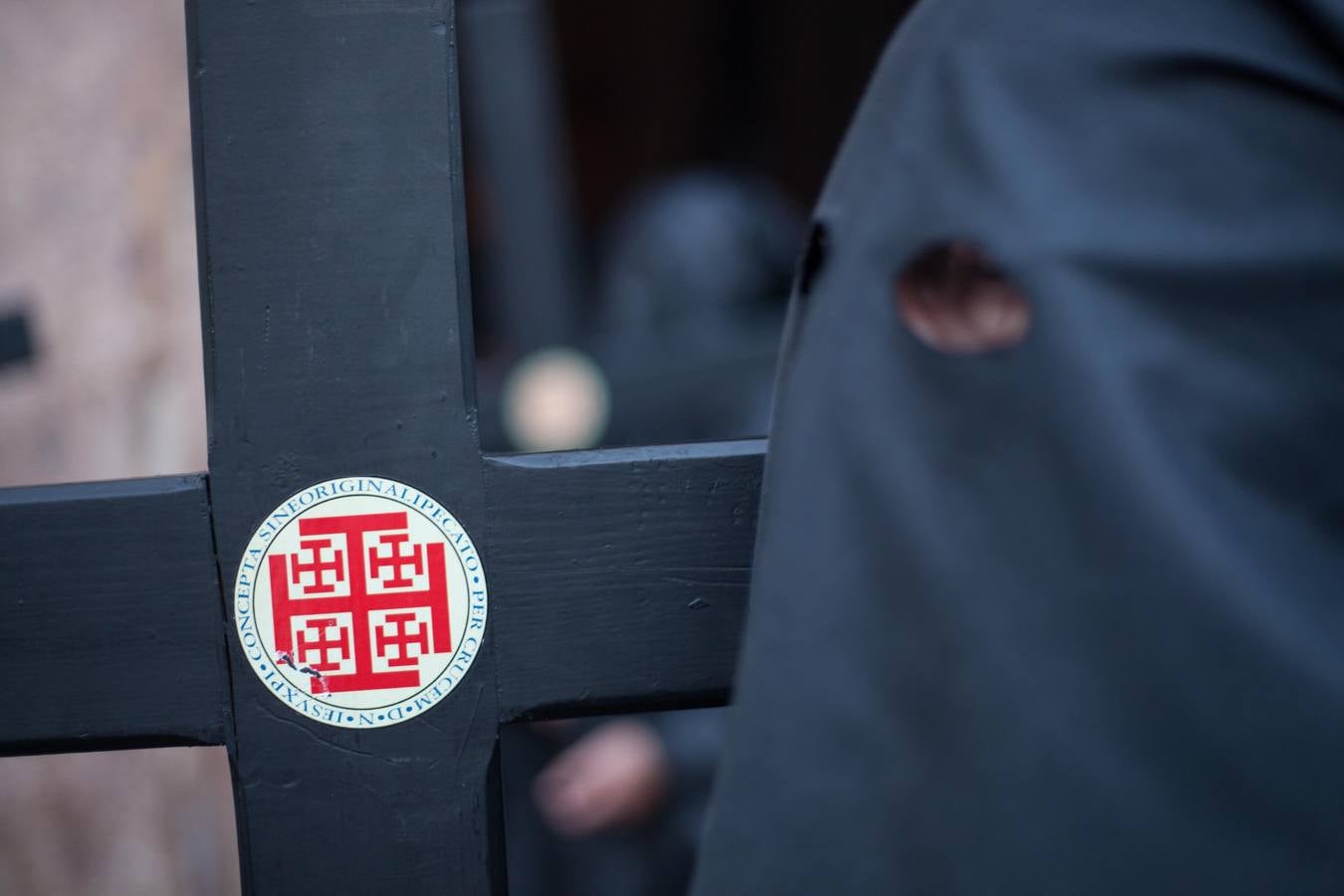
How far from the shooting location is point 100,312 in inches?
63.4

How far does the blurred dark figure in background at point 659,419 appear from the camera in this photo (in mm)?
1984

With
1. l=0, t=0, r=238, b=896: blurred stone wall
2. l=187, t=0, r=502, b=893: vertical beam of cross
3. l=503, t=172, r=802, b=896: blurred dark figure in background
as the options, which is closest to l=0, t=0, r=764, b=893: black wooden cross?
l=187, t=0, r=502, b=893: vertical beam of cross

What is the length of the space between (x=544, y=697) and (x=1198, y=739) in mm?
407

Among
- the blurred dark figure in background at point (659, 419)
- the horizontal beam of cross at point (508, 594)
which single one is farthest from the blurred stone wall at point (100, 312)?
the horizontal beam of cross at point (508, 594)

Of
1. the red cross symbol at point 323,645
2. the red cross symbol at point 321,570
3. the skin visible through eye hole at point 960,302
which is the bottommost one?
the red cross symbol at point 323,645

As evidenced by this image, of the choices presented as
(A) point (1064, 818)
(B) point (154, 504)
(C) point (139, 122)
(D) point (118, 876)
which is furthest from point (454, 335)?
(D) point (118, 876)

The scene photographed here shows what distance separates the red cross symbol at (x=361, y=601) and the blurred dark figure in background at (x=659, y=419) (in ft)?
4.11

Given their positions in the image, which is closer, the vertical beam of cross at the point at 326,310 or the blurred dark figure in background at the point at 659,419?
the vertical beam of cross at the point at 326,310

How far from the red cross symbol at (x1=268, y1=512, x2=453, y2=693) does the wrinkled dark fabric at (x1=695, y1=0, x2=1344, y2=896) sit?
25 centimetres

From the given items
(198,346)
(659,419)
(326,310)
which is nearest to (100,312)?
(198,346)

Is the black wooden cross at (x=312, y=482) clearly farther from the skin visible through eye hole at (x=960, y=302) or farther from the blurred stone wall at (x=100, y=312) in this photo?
the blurred stone wall at (x=100, y=312)

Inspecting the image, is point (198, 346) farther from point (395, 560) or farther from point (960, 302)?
point (960, 302)

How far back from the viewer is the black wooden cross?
746 mm

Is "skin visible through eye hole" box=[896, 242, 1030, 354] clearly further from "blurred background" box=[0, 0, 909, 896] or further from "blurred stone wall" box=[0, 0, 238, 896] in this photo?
"blurred stone wall" box=[0, 0, 238, 896]
